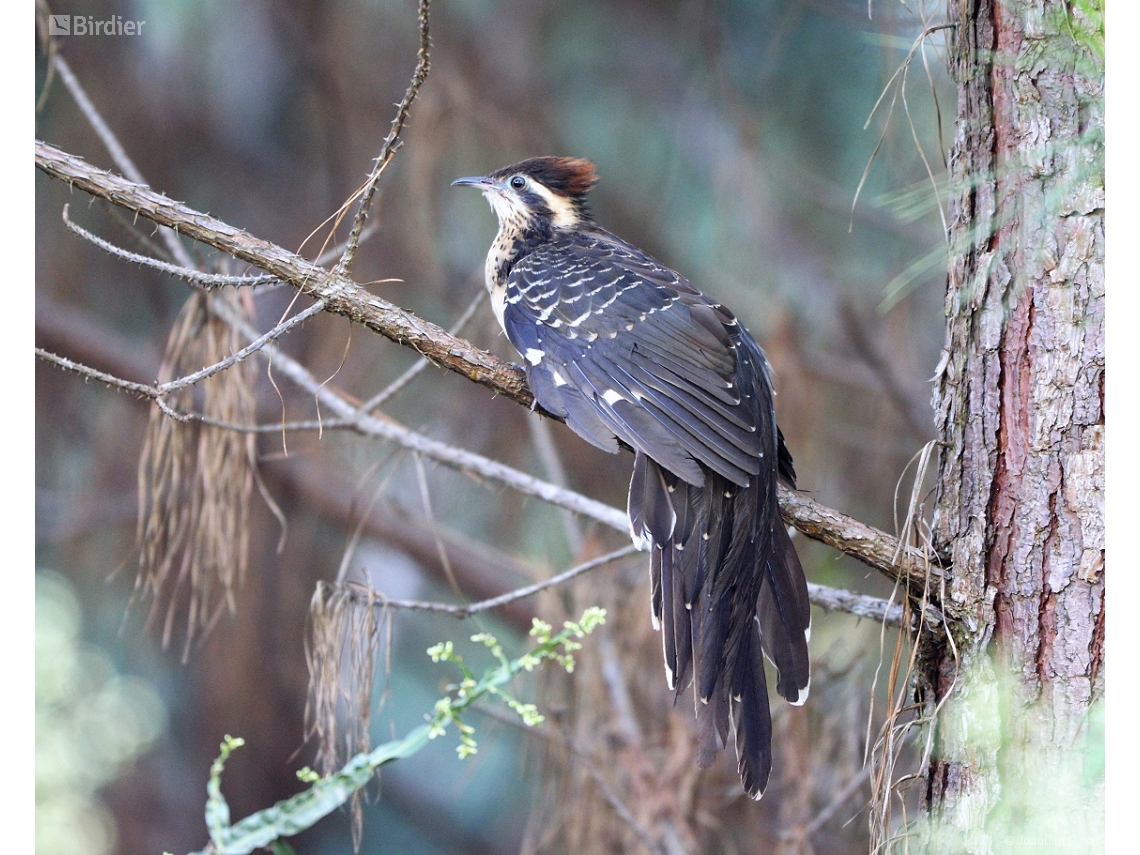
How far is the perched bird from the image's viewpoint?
1160 mm

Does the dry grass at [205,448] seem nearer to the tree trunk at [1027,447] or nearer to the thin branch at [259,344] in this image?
the thin branch at [259,344]

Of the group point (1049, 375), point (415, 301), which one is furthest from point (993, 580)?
point (415, 301)

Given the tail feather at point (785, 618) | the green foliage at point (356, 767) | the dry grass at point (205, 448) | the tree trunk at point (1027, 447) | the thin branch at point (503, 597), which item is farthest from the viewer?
the dry grass at point (205, 448)

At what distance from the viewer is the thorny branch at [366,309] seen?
1.12 m

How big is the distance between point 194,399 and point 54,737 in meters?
0.60

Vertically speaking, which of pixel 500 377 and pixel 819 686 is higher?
pixel 500 377

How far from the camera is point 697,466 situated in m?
1.17

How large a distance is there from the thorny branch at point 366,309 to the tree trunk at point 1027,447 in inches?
3.2

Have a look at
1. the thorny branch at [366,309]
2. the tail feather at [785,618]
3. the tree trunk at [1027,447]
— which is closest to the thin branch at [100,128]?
the thorny branch at [366,309]

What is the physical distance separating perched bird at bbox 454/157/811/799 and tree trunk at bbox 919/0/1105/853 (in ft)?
0.70

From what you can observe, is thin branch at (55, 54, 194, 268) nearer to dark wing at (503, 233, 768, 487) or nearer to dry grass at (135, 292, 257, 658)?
dry grass at (135, 292, 257, 658)

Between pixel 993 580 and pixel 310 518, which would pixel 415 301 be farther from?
pixel 993 580
